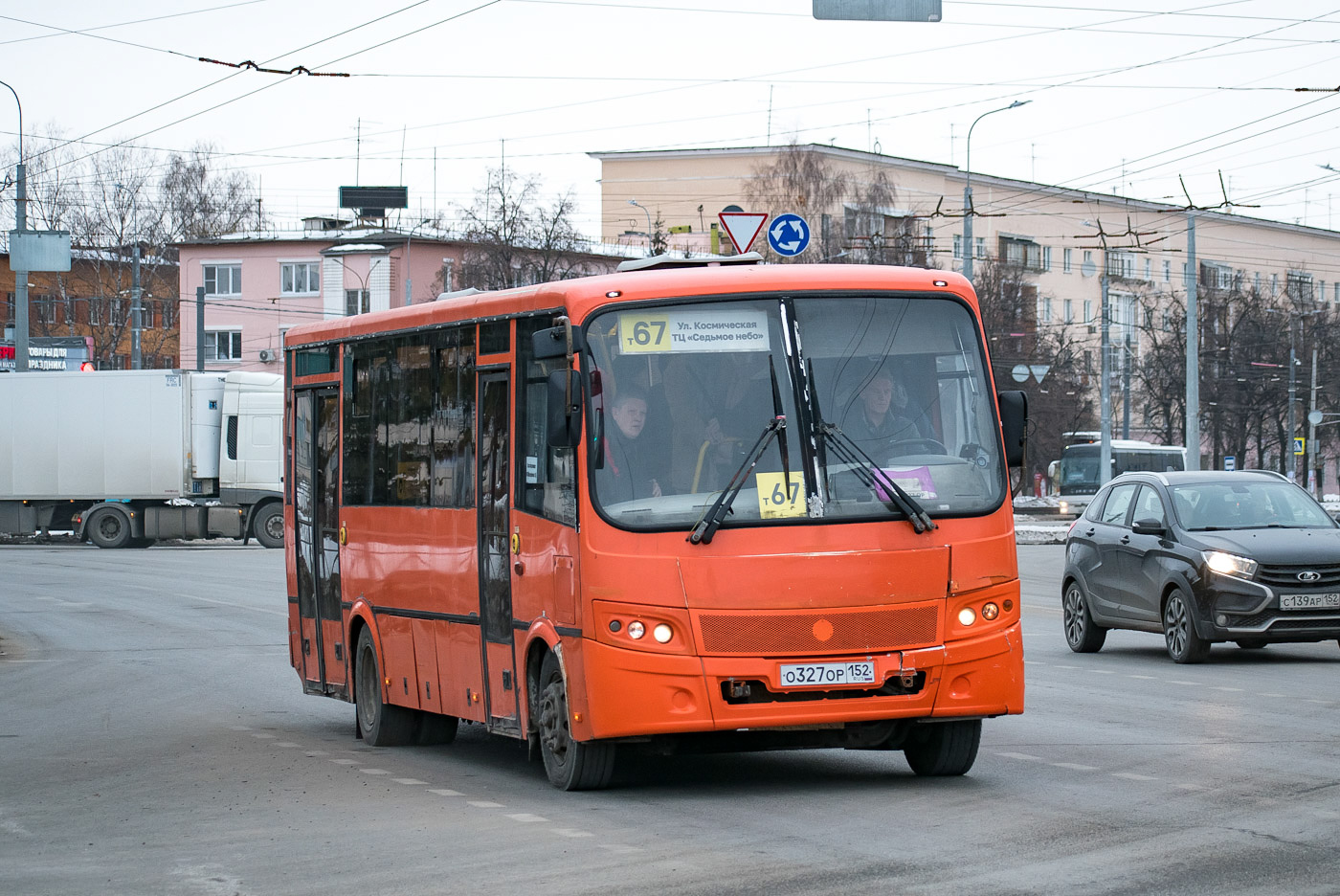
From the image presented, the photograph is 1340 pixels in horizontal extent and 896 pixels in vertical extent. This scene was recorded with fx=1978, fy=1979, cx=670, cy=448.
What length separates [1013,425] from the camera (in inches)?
391

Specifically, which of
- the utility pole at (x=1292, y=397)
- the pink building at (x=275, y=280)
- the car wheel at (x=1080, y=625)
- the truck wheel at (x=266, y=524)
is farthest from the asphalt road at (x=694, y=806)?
the pink building at (x=275, y=280)

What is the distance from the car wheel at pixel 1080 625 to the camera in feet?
61.4

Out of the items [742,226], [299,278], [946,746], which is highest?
[299,278]

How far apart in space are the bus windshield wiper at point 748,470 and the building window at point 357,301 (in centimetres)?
6902

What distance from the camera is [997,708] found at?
9.55m

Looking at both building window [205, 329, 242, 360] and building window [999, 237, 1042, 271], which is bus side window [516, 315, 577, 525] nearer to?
building window [205, 329, 242, 360]

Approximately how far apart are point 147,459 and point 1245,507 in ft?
104

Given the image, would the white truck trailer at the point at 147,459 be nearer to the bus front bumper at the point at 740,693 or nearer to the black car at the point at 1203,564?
the black car at the point at 1203,564

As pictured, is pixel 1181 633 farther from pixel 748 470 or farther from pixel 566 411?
pixel 566 411

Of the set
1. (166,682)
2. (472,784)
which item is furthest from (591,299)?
(166,682)

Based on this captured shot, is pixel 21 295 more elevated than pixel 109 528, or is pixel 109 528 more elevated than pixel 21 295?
pixel 21 295

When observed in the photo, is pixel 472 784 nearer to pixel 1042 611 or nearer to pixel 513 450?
pixel 513 450

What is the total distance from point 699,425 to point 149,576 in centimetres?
2585

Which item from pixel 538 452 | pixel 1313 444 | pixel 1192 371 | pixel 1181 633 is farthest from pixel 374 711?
pixel 1313 444
